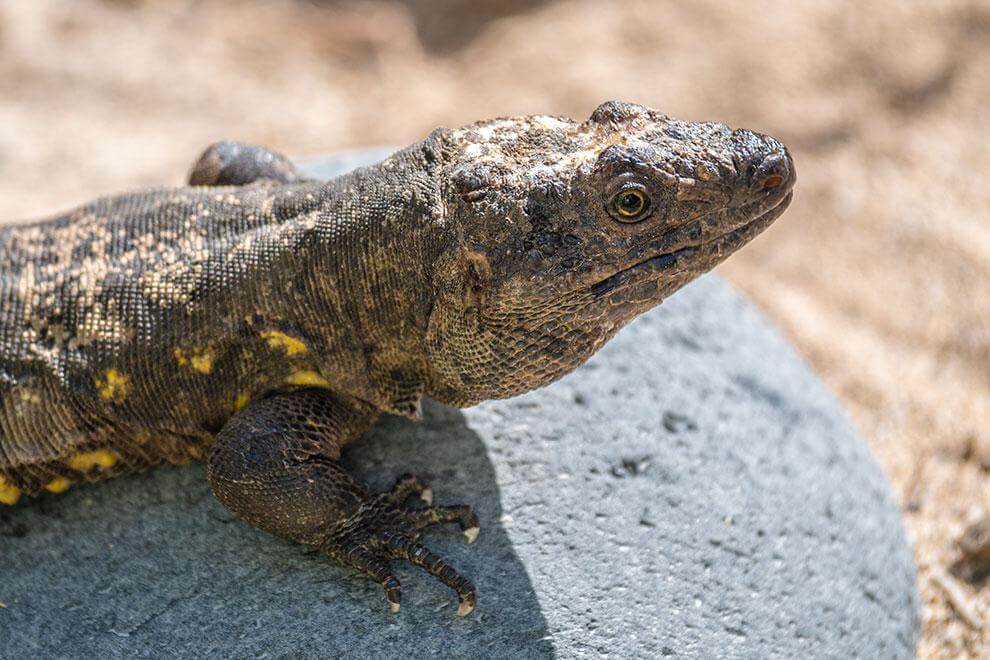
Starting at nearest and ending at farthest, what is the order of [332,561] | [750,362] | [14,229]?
[332,561] < [14,229] < [750,362]

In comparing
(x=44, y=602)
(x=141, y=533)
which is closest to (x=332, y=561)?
(x=141, y=533)

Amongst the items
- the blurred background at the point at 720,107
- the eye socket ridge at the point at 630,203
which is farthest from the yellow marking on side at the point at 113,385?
the blurred background at the point at 720,107

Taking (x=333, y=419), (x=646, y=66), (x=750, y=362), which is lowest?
(x=333, y=419)

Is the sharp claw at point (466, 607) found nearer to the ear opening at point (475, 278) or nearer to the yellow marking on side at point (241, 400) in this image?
the ear opening at point (475, 278)

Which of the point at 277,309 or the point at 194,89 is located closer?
the point at 277,309

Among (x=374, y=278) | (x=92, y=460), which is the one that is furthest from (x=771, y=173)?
(x=92, y=460)

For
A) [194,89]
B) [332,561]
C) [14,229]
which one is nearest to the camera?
[332,561]

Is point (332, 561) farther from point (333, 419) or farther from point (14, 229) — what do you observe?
point (14, 229)
